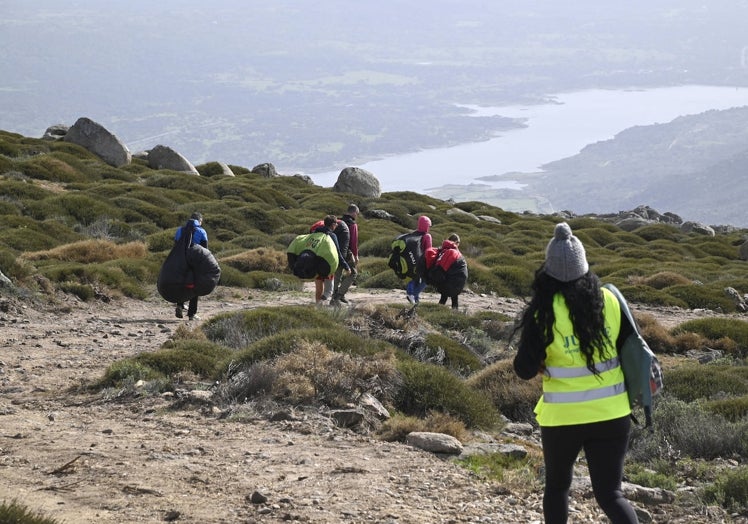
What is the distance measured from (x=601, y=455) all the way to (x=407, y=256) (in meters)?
12.5

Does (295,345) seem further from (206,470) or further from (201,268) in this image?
(201,268)

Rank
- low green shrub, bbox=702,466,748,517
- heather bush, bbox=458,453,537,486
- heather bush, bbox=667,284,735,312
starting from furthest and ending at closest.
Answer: heather bush, bbox=667,284,735,312, heather bush, bbox=458,453,537,486, low green shrub, bbox=702,466,748,517

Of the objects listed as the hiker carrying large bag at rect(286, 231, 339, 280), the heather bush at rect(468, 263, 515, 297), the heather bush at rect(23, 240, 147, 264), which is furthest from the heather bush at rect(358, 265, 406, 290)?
the hiker carrying large bag at rect(286, 231, 339, 280)

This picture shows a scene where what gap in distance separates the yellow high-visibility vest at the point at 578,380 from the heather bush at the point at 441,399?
4.34 m

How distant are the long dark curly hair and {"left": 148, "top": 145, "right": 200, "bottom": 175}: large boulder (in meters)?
48.3

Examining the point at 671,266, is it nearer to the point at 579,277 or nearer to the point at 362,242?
the point at 362,242

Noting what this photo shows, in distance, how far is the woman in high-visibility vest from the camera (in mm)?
5305

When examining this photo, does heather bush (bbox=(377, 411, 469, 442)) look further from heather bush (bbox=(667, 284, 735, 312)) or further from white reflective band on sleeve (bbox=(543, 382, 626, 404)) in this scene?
heather bush (bbox=(667, 284, 735, 312))

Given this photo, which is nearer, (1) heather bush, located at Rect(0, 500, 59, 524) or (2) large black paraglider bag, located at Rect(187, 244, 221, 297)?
(1) heather bush, located at Rect(0, 500, 59, 524)

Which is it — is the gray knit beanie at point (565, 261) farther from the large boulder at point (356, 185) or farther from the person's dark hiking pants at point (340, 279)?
the large boulder at point (356, 185)

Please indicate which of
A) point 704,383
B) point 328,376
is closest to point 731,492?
point 328,376

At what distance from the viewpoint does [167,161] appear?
173 ft

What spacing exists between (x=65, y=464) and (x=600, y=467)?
427 cm

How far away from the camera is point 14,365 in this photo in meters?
12.0
